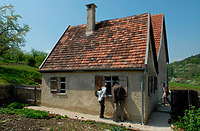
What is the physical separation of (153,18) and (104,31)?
7892 millimetres

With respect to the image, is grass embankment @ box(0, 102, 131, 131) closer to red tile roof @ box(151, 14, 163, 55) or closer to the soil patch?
the soil patch

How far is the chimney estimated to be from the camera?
1252cm

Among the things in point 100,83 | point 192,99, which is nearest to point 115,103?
point 100,83

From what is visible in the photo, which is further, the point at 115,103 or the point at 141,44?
the point at 141,44

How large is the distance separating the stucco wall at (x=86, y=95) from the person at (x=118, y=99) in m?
0.33

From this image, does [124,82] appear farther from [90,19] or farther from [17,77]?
[17,77]

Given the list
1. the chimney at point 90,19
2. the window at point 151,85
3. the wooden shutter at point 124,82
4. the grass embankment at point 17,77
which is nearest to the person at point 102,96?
the wooden shutter at point 124,82

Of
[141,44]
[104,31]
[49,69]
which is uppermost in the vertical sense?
[104,31]

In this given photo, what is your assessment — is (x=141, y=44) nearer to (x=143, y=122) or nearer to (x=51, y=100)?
(x=143, y=122)

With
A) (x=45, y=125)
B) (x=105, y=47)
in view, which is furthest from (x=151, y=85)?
(x=45, y=125)

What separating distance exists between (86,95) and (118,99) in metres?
2.33

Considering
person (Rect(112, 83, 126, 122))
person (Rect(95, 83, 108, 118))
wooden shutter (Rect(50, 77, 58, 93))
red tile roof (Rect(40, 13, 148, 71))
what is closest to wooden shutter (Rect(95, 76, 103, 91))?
person (Rect(95, 83, 108, 118))

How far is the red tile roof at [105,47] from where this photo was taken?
8893mm

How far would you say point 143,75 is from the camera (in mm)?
7961
